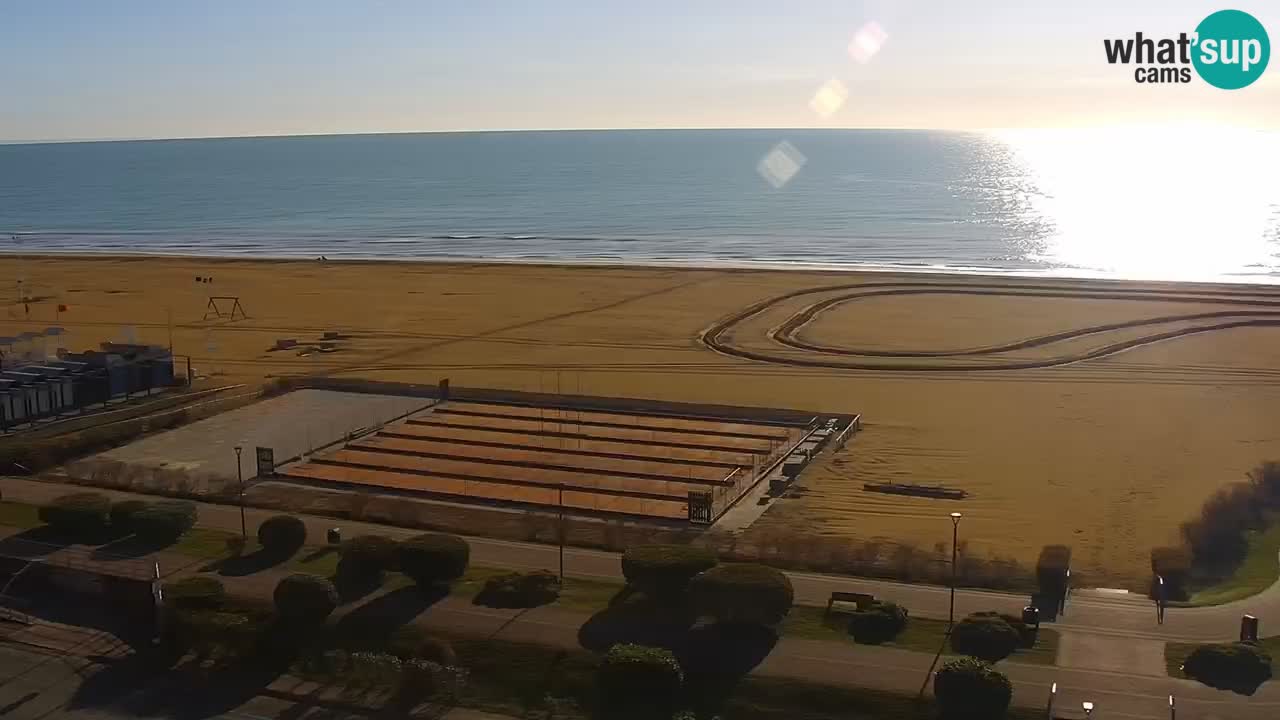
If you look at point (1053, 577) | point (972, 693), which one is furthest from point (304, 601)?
point (1053, 577)

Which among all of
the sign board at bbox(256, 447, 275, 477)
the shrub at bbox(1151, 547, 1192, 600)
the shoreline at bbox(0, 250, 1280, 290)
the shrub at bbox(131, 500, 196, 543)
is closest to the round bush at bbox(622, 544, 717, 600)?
the shrub at bbox(1151, 547, 1192, 600)

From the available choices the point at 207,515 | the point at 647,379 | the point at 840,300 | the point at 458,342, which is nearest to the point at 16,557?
the point at 207,515

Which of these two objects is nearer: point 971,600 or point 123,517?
point 971,600

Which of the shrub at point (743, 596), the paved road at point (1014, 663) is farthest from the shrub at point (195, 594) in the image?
the shrub at point (743, 596)

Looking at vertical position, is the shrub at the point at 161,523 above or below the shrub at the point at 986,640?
above

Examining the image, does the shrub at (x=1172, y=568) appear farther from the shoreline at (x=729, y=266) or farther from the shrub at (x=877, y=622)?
the shoreline at (x=729, y=266)

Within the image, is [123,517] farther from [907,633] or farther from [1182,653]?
[1182,653]
